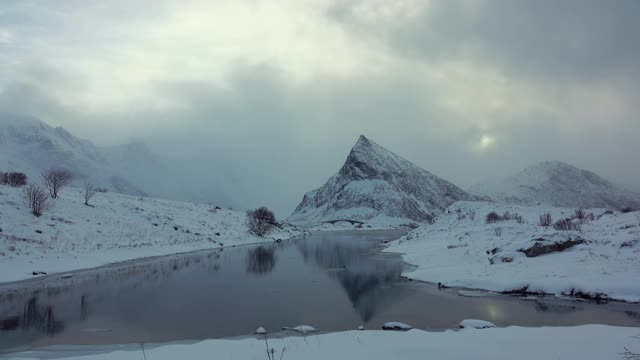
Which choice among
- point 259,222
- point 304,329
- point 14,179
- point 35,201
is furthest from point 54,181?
point 304,329

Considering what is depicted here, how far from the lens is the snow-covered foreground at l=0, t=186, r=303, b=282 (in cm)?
4234

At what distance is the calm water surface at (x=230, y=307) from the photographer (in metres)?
20.1

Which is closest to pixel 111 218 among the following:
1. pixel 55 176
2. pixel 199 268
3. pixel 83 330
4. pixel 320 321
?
pixel 55 176

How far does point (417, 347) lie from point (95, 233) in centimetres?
5263

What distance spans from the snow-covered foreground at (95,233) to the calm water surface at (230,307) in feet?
18.3

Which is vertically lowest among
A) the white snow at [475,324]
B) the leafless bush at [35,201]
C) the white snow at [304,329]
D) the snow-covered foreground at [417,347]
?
the white snow at [304,329]

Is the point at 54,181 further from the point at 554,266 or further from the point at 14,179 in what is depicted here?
the point at 554,266

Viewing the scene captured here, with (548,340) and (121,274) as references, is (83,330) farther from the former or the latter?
(121,274)

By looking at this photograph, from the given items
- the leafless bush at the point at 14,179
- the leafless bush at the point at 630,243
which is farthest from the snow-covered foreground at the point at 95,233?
the leafless bush at the point at 630,243

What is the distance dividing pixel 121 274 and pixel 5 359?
2687cm

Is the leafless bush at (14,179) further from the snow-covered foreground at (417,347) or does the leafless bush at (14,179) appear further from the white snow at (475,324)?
the white snow at (475,324)

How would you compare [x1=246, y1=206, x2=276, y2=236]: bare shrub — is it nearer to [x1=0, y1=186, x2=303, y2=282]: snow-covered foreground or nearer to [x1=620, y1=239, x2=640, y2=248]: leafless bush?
[x1=0, y1=186, x2=303, y2=282]: snow-covered foreground

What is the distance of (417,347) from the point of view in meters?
14.2

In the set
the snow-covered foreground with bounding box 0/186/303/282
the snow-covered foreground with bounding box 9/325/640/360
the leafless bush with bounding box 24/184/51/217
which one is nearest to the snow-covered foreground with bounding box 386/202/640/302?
the snow-covered foreground with bounding box 9/325/640/360
